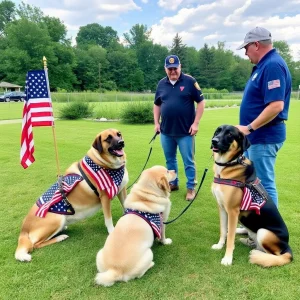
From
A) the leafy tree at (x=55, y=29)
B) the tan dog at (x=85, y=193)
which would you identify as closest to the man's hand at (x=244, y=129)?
the tan dog at (x=85, y=193)

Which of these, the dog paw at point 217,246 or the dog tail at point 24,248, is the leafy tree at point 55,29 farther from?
the dog paw at point 217,246

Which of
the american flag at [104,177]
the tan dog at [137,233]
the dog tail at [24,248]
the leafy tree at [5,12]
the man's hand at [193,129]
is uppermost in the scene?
the leafy tree at [5,12]

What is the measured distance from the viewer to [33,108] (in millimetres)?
4184

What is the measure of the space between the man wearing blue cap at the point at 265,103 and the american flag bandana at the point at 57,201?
95.0 inches

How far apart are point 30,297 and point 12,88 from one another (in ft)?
225

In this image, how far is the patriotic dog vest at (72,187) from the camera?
3730 mm

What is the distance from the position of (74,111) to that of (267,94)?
18.8 metres

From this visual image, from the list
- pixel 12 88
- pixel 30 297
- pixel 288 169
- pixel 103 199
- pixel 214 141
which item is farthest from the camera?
pixel 12 88

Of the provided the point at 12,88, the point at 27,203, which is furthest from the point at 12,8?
the point at 27,203

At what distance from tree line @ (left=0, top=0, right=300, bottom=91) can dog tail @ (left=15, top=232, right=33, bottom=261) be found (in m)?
67.1

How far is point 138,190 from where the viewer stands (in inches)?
136

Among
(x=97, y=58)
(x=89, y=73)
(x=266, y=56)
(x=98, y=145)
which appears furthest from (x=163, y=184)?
(x=97, y=58)

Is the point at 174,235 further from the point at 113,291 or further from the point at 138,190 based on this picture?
the point at 113,291

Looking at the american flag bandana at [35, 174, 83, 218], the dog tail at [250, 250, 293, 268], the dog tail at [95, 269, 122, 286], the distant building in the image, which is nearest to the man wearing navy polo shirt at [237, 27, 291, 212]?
the dog tail at [250, 250, 293, 268]
